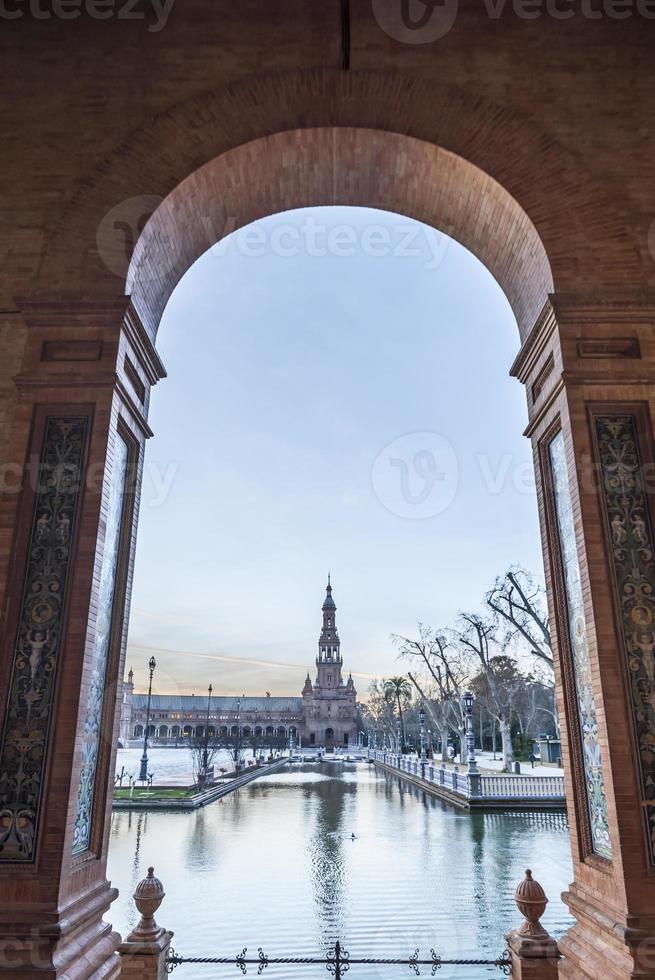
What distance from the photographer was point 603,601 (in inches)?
181

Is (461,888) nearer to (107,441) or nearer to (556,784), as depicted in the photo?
(107,441)

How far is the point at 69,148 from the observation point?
5.90 metres

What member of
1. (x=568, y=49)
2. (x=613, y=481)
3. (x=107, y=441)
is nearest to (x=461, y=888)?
(x=613, y=481)

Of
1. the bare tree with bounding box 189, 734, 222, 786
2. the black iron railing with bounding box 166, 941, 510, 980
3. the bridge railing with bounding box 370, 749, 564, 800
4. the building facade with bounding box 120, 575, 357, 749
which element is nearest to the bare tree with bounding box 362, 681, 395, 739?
the building facade with bounding box 120, 575, 357, 749

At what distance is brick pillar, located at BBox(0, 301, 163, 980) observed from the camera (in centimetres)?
409

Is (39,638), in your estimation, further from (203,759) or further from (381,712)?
(381,712)

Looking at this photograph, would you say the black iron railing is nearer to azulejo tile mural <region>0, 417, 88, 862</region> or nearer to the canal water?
the canal water

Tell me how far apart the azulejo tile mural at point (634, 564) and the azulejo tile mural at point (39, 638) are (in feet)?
12.3

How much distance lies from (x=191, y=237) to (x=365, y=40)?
2.39 metres
